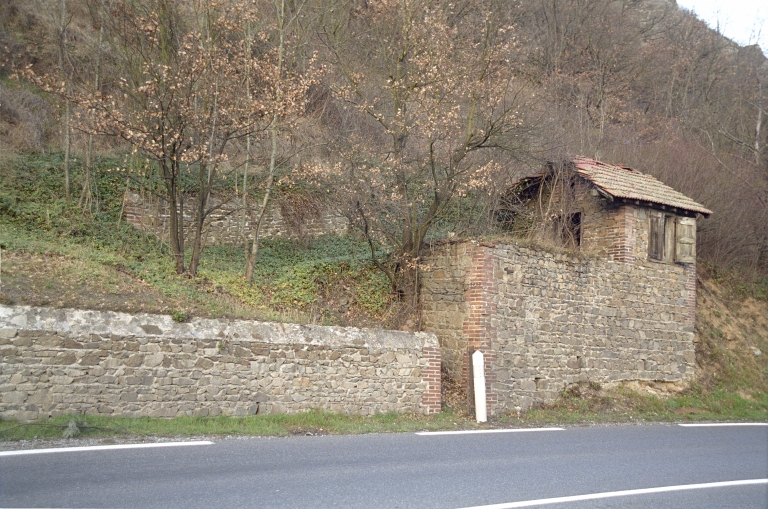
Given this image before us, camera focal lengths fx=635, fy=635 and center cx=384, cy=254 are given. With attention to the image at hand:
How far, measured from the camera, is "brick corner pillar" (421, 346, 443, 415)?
1222 cm

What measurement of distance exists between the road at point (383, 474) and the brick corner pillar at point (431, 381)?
1832 millimetres

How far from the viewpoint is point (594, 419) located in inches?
535

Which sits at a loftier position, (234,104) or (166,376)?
(234,104)

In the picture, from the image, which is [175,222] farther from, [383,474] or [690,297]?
[690,297]

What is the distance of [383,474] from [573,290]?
9.22 m

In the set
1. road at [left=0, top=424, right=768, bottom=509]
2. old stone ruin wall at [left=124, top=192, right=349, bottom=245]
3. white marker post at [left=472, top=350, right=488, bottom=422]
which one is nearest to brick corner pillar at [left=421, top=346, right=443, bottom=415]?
white marker post at [left=472, top=350, right=488, bottom=422]

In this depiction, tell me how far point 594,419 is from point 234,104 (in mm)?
10603

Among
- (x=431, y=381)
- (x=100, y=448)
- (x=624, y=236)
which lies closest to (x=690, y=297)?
(x=624, y=236)

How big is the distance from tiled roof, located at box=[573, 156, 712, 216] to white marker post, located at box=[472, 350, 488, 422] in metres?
6.05

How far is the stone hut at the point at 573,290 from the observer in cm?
1371

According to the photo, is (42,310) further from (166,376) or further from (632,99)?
(632,99)

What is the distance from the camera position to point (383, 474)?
7332 millimetres

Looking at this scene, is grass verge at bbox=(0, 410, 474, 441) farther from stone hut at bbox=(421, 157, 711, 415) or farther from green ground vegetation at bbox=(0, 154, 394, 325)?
stone hut at bbox=(421, 157, 711, 415)

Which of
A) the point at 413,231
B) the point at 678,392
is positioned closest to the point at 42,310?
the point at 413,231
